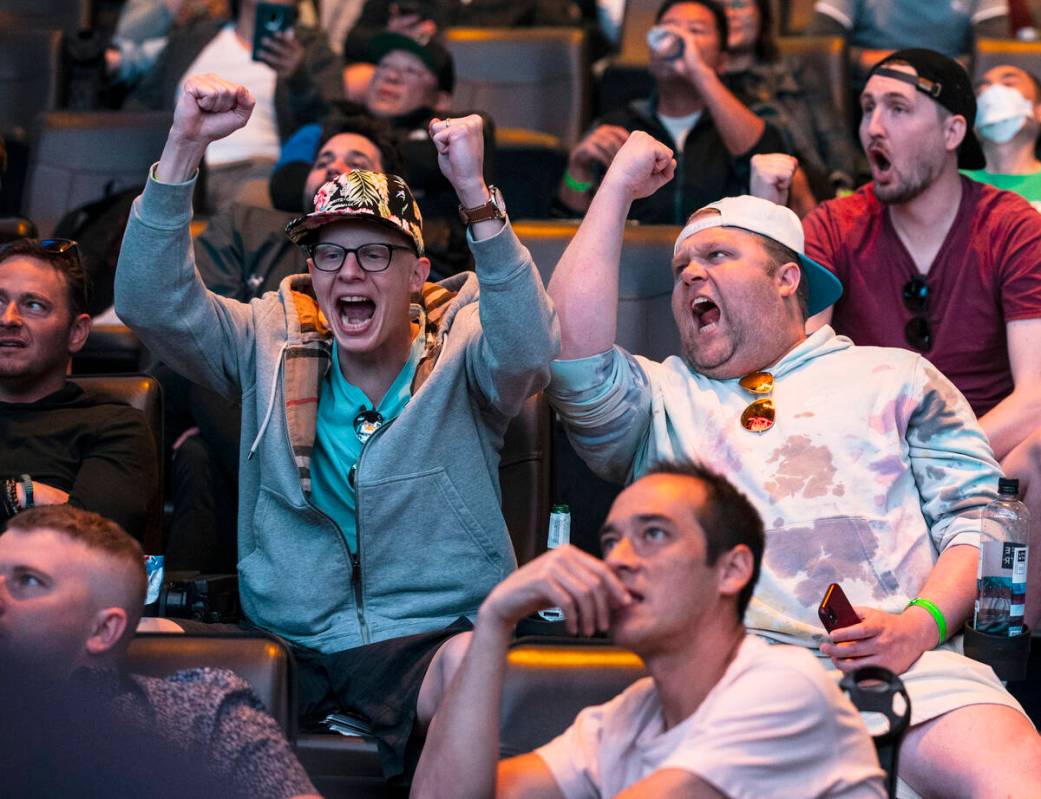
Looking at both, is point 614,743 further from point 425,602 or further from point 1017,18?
point 1017,18

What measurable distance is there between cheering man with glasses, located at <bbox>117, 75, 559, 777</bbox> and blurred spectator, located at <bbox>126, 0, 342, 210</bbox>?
1816mm

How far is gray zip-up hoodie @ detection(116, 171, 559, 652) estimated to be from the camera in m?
2.53

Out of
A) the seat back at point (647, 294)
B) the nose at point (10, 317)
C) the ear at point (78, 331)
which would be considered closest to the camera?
the nose at point (10, 317)

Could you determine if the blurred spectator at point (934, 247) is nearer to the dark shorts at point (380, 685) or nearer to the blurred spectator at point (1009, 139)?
the blurred spectator at point (1009, 139)

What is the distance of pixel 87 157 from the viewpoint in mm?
4594

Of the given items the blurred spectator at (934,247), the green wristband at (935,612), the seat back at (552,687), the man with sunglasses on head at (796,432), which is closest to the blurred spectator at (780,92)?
the blurred spectator at (934,247)

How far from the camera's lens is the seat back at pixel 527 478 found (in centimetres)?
281

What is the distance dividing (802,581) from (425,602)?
606 millimetres

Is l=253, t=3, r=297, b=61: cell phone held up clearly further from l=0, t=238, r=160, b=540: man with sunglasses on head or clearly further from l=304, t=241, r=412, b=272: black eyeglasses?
l=304, t=241, r=412, b=272: black eyeglasses

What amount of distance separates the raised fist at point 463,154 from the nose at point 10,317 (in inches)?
37.1

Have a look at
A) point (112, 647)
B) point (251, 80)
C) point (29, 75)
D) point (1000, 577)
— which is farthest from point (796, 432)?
point (29, 75)

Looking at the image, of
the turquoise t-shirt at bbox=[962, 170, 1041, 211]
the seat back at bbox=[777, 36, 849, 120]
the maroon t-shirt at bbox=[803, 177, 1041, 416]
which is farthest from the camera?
the seat back at bbox=[777, 36, 849, 120]

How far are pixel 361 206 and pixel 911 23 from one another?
327cm

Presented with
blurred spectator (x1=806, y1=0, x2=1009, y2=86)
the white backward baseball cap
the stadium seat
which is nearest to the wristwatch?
the white backward baseball cap
